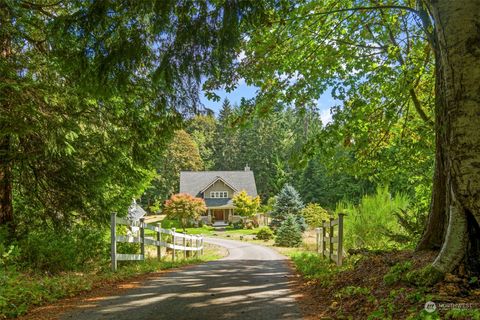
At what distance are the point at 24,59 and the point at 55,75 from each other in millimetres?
584

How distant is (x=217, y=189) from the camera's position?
51719mm

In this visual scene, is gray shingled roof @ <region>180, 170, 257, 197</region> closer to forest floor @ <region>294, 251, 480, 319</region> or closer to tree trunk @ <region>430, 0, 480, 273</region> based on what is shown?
forest floor @ <region>294, 251, 480, 319</region>

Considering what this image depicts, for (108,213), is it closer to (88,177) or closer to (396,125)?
(88,177)

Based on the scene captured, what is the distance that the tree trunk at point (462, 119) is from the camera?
13.1ft

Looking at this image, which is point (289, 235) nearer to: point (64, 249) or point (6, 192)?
point (64, 249)

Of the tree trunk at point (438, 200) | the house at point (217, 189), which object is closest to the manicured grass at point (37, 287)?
the tree trunk at point (438, 200)

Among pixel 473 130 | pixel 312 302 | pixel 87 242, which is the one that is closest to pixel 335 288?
pixel 312 302

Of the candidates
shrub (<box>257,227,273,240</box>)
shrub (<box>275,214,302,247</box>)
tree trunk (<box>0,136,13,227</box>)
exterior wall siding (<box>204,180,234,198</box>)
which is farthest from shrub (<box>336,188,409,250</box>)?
exterior wall siding (<box>204,180,234,198</box>)

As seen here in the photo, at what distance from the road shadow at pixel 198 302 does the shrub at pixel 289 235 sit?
22.6 meters

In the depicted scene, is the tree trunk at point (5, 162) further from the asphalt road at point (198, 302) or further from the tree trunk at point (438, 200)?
the tree trunk at point (438, 200)

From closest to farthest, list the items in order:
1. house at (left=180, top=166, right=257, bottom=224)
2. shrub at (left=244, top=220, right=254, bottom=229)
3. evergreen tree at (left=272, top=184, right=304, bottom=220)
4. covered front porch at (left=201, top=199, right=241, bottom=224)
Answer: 1. evergreen tree at (left=272, top=184, right=304, bottom=220)
2. shrub at (left=244, top=220, right=254, bottom=229)
3. covered front porch at (left=201, top=199, right=241, bottom=224)
4. house at (left=180, top=166, right=257, bottom=224)

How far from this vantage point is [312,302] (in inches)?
232

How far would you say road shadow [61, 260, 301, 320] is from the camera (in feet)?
16.1

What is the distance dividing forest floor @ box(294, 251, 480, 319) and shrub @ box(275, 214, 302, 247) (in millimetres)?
23227
